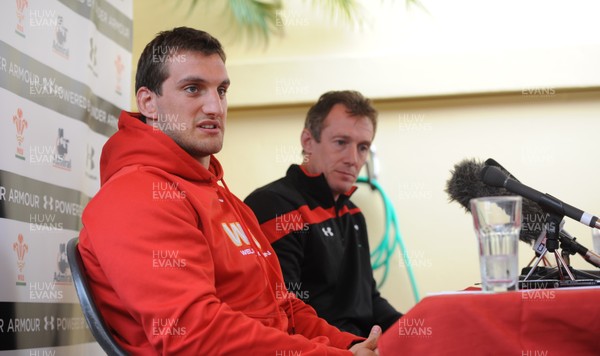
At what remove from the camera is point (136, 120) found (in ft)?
5.70

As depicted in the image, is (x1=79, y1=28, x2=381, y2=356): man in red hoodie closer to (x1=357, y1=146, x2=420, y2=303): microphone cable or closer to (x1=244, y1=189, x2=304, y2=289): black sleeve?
(x1=244, y1=189, x2=304, y2=289): black sleeve

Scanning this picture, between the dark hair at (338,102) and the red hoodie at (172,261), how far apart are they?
109 centimetres

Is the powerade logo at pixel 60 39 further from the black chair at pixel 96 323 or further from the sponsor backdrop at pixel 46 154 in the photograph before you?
the black chair at pixel 96 323

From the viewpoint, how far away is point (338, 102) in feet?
9.40

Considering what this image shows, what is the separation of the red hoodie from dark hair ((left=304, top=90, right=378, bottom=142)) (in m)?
1.09

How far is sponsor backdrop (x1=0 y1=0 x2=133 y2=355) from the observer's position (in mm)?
1998

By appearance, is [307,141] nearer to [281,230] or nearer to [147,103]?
[281,230]

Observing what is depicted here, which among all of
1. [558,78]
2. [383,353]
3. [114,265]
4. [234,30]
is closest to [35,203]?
[114,265]

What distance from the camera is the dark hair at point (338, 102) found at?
9.37ft

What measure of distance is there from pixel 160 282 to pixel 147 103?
60 centimetres

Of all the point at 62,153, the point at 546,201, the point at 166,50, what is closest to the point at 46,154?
the point at 62,153

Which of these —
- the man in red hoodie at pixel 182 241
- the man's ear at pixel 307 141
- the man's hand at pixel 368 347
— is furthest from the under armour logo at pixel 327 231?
the man's hand at pixel 368 347

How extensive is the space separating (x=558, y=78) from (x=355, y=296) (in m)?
1.41

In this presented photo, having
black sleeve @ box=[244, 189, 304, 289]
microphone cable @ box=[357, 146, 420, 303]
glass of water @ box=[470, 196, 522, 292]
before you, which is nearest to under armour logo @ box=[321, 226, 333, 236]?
black sleeve @ box=[244, 189, 304, 289]
